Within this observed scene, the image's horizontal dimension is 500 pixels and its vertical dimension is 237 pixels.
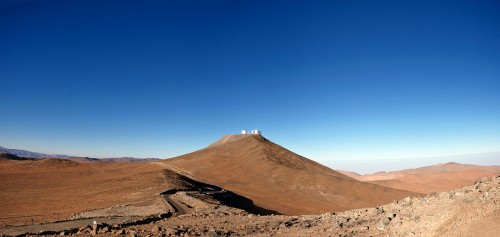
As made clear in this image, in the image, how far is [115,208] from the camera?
63.0 feet

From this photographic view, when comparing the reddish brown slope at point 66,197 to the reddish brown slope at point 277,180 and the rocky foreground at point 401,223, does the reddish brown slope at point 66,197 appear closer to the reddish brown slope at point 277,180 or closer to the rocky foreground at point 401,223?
the rocky foreground at point 401,223

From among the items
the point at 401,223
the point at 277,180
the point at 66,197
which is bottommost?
the point at 66,197

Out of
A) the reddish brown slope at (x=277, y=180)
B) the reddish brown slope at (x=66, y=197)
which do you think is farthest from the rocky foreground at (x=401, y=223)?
the reddish brown slope at (x=277, y=180)

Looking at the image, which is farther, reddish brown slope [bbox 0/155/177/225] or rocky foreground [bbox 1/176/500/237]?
reddish brown slope [bbox 0/155/177/225]

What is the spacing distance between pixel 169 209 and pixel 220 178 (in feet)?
85.9

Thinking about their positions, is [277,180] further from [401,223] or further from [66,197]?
[401,223]

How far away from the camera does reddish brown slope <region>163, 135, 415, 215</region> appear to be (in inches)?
1288

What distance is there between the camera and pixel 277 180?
4178 centimetres

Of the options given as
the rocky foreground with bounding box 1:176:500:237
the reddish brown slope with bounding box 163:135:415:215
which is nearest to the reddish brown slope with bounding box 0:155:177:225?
the rocky foreground with bounding box 1:176:500:237

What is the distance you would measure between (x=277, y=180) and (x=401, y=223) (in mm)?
33138

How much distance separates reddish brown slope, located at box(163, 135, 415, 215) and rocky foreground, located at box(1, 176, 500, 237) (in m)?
16.0

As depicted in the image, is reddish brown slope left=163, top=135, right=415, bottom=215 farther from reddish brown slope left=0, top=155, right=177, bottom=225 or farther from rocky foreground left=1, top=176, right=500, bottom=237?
rocky foreground left=1, top=176, right=500, bottom=237

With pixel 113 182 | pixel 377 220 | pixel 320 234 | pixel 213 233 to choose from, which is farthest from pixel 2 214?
pixel 377 220

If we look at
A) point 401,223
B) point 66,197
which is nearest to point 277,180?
point 66,197
